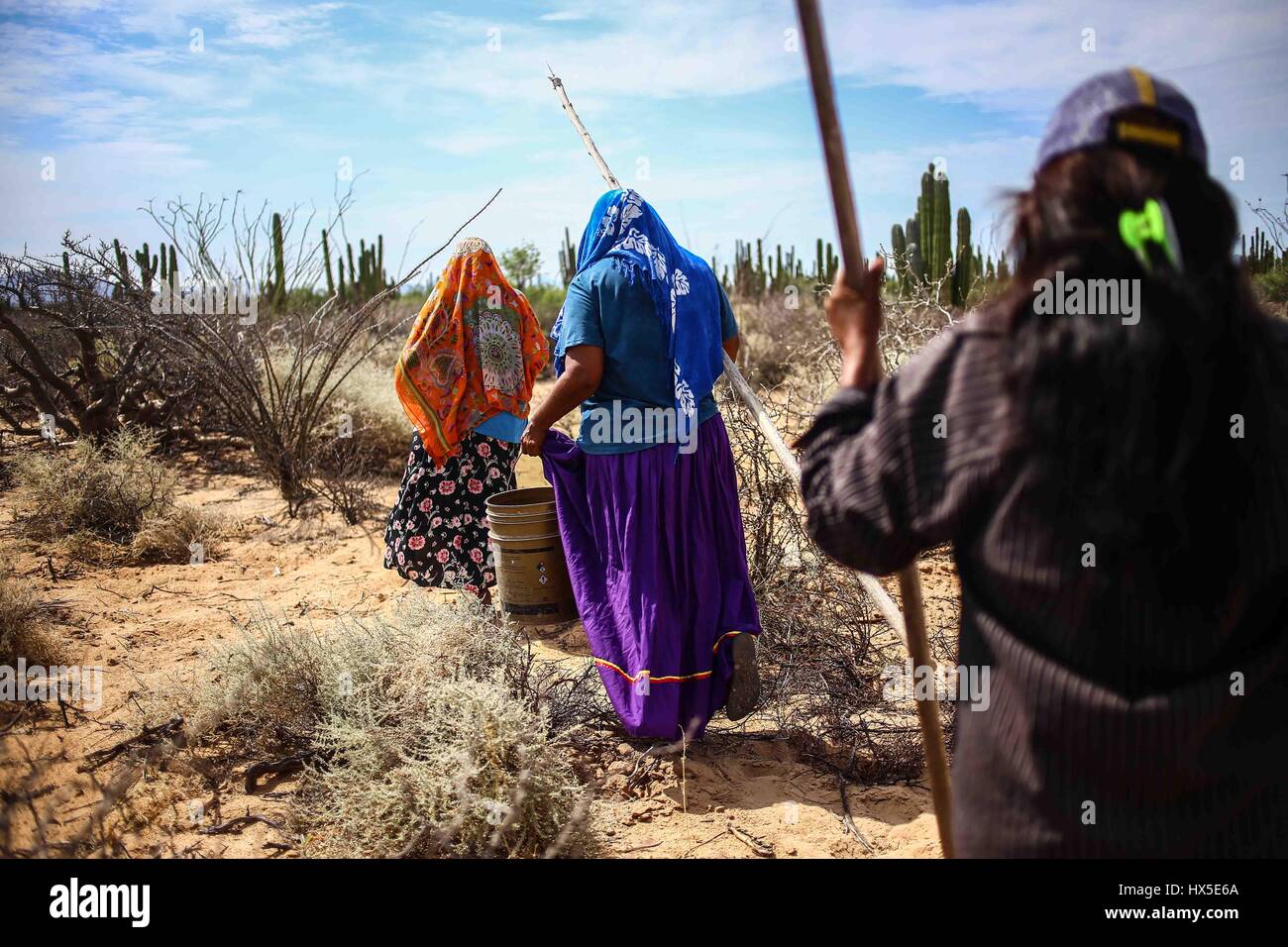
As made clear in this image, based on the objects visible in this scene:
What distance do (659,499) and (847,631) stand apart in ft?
4.87

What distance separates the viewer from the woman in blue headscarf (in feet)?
11.0

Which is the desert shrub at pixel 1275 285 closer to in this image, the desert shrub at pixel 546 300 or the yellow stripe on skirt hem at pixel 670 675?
the yellow stripe on skirt hem at pixel 670 675

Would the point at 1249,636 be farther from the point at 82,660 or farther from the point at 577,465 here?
the point at 82,660

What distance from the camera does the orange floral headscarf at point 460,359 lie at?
4809 millimetres

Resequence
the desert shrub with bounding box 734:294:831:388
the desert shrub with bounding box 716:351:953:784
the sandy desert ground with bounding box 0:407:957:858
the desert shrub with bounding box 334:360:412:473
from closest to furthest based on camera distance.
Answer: the sandy desert ground with bounding box 0:407:957:858 < the desert shrub with bounding box 716:351:953:784 < the desert shrub with bounding box 334:360:412:473 < the desert shrub with bounding box 734:294:831:388

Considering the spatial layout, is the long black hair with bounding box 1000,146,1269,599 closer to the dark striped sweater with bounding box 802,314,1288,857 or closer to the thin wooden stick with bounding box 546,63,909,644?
the dark striped sweater with bounding box 802,314,1288,857

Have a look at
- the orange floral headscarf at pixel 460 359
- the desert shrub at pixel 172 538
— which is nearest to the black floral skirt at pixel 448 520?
the orange floral headscarf at pixel 460 359

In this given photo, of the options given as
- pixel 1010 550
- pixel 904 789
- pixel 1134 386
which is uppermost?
pixel 1134 386

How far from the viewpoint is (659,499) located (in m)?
3.44

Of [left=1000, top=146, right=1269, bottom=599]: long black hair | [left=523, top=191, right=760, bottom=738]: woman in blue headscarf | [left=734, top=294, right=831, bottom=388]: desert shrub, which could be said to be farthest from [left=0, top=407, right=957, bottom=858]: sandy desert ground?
[left=734, top=294, right=831, bottom=388]: desert shrub

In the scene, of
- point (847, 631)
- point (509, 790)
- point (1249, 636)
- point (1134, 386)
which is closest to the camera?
point (1134, 386)

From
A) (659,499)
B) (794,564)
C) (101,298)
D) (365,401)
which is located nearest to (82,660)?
(659,499)

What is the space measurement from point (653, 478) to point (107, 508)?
16.9 feet

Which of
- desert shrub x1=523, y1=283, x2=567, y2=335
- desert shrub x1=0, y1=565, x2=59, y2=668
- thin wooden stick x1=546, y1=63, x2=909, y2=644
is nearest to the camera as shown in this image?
thin wooden stick x1=546, y1=63, x2=909, y2=644
